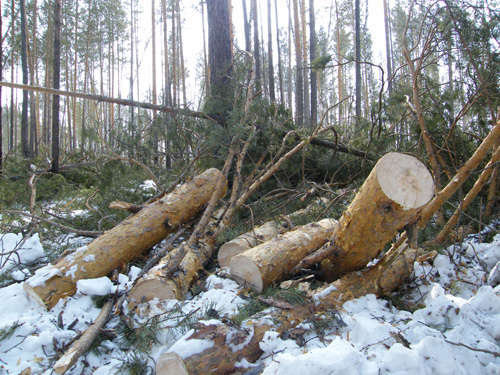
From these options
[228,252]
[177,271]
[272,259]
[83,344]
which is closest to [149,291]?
[177,271]

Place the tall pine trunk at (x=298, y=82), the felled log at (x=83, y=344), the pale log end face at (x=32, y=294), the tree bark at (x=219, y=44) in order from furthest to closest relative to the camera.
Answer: the tall pine trunk at (x=298, y=82) → the tree bark at (x=219, y=44) → the pale log end face at (x=32, y=294) → the felled log at (x=83, y=344)

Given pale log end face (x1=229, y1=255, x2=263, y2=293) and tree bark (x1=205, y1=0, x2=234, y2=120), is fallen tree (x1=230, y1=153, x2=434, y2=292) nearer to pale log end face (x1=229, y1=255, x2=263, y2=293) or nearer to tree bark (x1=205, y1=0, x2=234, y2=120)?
pale log end face (x1=229, y1=255, x2=263, y2=293)

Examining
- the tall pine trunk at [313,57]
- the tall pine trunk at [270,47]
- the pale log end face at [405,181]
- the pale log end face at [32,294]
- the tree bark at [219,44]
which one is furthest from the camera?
the tall pine trunk at [270,47]

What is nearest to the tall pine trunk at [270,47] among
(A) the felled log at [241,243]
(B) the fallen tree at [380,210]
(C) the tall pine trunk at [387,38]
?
(C) the tall pine trunk at [387,38]

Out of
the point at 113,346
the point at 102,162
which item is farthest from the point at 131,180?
the point at 113,346

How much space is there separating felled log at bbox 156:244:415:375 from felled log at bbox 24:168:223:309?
137 centimetres

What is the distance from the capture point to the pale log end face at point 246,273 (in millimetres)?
2531

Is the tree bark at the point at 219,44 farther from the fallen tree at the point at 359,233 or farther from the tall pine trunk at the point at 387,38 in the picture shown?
the tall pine trunk at the point at 387,38

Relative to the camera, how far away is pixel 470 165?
2605 mm

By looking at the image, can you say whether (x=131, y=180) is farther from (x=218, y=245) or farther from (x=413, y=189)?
(x=413, y=189)

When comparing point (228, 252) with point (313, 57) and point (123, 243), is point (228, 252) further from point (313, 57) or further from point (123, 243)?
point (313, 57)

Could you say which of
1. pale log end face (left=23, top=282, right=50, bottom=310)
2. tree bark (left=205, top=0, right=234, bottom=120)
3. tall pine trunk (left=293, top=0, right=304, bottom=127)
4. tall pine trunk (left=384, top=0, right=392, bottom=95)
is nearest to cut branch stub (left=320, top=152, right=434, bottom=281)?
pale log end face (left=23, top=282, right=50, bottom=310)

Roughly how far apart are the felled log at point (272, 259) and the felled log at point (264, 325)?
1.27 feet

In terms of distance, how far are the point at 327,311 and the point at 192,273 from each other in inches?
48.1
